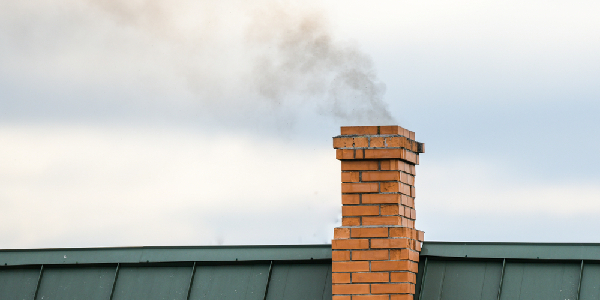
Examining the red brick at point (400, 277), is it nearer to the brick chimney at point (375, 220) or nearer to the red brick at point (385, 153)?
the brick chimney at point (375, 220)

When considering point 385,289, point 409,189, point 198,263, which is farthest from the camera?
point 198,263

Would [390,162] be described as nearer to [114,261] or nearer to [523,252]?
[523,252]

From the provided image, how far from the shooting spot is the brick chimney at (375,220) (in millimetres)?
6234

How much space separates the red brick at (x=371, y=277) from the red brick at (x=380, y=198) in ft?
2.01

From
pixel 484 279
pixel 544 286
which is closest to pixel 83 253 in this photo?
pixel 484 279

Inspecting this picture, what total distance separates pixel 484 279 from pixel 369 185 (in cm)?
129

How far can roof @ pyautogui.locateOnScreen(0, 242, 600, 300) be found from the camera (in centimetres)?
635

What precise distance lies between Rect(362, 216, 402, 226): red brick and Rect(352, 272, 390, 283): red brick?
43cm

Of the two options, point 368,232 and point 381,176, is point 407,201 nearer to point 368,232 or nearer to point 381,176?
point 381,176

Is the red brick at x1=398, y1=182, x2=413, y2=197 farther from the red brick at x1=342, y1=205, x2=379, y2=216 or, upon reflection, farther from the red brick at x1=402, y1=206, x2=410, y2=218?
the red brick at x1=342, y1=205, x2=379, y2=216

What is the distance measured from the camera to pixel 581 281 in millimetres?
6246

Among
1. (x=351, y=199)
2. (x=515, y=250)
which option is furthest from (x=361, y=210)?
(x=515, y=250)

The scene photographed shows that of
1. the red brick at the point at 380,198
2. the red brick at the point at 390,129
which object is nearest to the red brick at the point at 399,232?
the red brick at the point at 380,198

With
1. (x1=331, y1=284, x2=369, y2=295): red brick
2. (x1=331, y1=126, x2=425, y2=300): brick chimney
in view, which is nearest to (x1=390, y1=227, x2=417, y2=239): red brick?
(x1=331, y1=126, x2=425, y2=300): brick chimney
